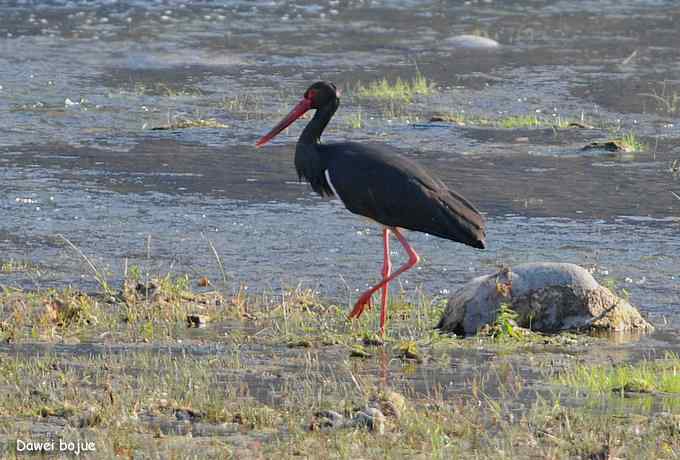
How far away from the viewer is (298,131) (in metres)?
14.4

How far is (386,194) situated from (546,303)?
103 centimetres

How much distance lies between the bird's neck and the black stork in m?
0.09

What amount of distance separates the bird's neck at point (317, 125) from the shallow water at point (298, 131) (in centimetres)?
87

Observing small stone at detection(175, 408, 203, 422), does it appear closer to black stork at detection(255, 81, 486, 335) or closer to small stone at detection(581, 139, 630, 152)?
black stork at detection(255, 81, 486, 335)

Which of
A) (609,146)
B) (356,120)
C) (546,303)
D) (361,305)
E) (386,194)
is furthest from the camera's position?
(356,120)

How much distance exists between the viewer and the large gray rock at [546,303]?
7.87 metres

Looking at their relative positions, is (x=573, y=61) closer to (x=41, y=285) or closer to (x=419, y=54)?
(x=419, y=54)

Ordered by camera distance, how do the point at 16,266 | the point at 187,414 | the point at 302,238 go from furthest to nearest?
the point at 302,238 < the point at 16,266 < the point at 187,414

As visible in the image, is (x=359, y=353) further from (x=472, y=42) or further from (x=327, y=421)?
(x=472, y=42)

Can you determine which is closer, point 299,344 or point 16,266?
point 299,344

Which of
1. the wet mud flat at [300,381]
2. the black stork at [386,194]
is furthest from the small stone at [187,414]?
the black stork at [386,194]

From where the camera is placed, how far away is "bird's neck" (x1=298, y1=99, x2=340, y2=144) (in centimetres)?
870

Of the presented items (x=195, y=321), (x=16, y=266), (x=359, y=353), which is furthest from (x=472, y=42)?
(x=359, y=353)

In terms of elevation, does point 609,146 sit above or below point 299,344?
below
